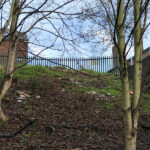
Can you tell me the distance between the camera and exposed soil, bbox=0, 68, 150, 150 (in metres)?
4.80

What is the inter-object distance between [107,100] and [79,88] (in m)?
1.60

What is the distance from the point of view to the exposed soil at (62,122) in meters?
4.80

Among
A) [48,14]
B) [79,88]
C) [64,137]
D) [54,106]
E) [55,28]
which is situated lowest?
[64,137]

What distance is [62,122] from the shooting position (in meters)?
6.42

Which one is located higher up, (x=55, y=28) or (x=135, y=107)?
(x=55, y=28)

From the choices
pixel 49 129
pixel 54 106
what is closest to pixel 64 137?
pixel 49 129

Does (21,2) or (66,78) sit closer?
(21,2)

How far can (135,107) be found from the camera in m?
2.94

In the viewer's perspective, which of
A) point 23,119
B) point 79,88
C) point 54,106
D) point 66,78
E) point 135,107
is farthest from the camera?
point 66,78

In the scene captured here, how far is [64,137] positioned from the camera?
17.5 ft

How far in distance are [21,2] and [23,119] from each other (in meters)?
3.24

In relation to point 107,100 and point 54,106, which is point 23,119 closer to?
point 54,106

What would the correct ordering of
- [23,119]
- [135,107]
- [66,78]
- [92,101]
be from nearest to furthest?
1. [135,107]
2. [23,119]
3. [92,101]
4. [66,78]

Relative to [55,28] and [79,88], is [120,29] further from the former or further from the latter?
[79,88]
